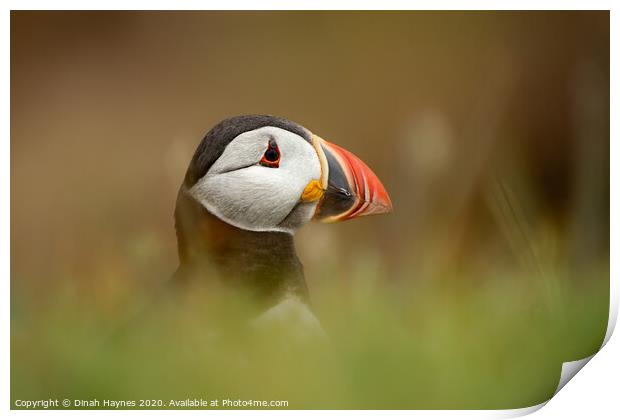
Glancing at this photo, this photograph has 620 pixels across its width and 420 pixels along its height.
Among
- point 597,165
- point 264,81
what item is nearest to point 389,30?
point 264,81

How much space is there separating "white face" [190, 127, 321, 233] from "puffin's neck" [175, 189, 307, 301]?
0.13 feet

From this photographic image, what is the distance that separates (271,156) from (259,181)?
0.08 m

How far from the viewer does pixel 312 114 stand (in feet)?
6.31

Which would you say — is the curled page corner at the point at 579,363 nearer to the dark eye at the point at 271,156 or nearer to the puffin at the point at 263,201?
the puffin at the point at 263,201

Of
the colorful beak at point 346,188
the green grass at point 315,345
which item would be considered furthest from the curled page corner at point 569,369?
the colorful beak at point 346,188

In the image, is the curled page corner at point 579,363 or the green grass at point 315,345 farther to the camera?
the curled page corner at point 579,363

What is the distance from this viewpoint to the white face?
1.83 metres

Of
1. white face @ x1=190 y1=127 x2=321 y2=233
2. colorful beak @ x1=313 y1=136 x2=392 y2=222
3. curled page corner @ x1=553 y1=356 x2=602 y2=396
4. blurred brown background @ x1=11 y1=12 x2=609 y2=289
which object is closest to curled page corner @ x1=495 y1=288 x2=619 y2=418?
curled page corner @ x1=553 y1=356 x2=602 y2=396

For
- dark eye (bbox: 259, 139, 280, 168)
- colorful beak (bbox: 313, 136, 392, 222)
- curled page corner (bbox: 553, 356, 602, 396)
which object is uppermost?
dark eye (bbox: 259, 139, 280, 168)

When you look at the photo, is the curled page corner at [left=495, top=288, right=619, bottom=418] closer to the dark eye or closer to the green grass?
the green grass

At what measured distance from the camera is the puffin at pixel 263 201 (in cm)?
184

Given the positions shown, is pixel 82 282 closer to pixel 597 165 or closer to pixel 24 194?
pixel 24 194

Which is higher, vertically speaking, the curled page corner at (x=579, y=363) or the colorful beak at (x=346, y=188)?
the colorful beak at (x=346, y=188)

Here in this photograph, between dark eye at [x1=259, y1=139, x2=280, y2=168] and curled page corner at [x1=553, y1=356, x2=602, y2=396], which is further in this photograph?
curled page corner at [x1=553, y1=356, x2=602, y2=396]
